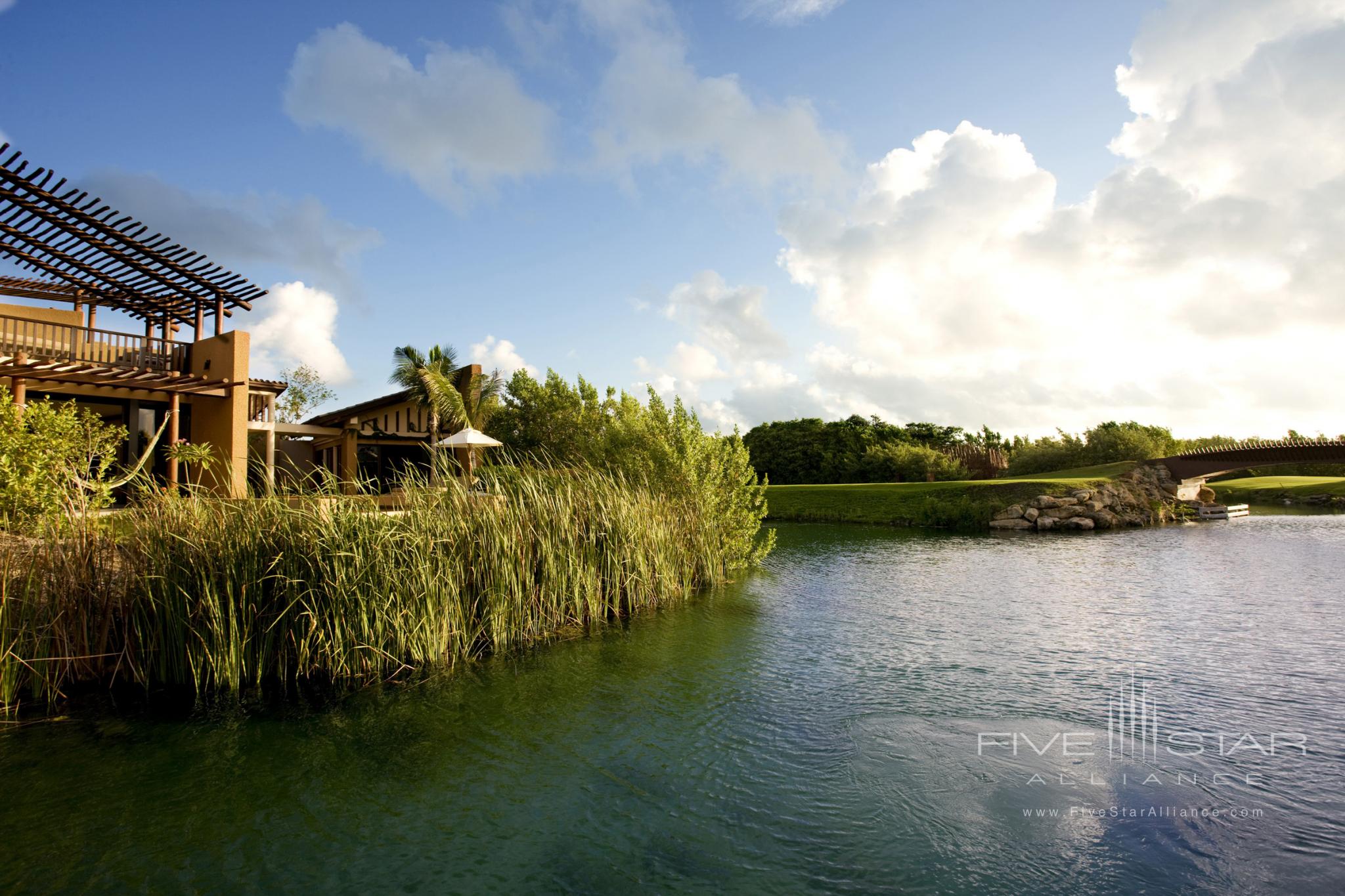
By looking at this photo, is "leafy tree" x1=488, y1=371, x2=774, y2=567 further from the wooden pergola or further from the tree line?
the tree line

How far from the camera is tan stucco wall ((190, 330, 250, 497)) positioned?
1831 cm

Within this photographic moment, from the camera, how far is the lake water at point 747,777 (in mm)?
4684

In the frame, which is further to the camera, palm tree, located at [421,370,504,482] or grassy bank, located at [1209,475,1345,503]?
grassy bank, located at [1209,475,1345,503]

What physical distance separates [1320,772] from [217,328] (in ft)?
75.3

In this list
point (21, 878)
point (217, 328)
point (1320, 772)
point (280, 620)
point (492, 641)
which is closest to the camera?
point (21, 878)

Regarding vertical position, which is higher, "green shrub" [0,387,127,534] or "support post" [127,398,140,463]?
"support post" [127,398,140,463]

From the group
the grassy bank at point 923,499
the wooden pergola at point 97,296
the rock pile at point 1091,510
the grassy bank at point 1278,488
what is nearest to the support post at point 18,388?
the wooden pergola at point 97,296

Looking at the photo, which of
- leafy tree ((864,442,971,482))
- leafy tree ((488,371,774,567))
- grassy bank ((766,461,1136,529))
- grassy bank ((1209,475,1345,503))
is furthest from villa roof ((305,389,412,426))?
grassy bank ((1209,475,1345,503))

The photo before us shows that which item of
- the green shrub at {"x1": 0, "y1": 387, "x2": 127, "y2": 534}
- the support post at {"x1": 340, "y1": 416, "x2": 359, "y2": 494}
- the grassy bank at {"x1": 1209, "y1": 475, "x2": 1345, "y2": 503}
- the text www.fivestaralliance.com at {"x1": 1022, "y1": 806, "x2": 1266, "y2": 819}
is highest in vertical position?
the support post at {"x1": 340, "y1": 416, "x2": 359, "y2": 494}

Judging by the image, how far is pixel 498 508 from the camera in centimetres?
1054

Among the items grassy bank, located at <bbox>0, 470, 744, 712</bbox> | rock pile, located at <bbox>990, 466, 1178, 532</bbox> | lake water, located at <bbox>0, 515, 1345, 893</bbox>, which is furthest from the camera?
rock pile, located at <bbox>990, 466, 1178, 532</bbox>

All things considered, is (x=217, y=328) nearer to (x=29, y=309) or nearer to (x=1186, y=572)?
(x=29, y=309)

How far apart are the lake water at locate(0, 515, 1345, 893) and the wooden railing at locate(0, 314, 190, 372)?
13.9 metres

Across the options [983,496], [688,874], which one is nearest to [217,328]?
[688,874]
